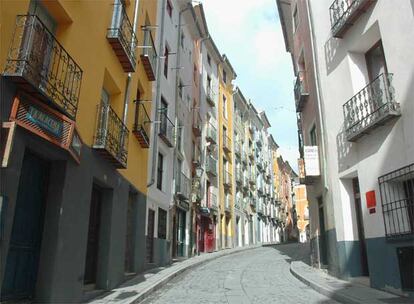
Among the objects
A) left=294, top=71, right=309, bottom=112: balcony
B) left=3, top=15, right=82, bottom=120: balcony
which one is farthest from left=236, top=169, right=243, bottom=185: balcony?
left=3, top=15, right=82, bottom=120: balcony

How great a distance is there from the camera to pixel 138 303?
337 inches

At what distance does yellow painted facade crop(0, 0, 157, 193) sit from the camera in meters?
6.26

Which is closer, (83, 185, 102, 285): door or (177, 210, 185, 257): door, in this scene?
(83, 185, 102, 285): door

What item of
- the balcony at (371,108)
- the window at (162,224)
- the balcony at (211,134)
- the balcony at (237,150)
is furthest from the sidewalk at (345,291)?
the balcony at (237,150)

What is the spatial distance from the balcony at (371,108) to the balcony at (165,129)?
7.63 metres

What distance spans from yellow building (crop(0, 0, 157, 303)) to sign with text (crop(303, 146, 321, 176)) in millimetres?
5904

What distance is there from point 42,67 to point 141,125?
6377 millimetres

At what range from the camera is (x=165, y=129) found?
56.0 feet

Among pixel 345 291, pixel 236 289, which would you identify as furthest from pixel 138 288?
pixel 345 291

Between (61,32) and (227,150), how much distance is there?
25.3 m

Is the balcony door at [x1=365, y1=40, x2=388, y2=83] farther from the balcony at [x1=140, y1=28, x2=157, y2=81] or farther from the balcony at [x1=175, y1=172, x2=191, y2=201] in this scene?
the balcony at [x1=175, y1=172, x2=191, y2=201]

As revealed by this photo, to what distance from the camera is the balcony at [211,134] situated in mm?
27812

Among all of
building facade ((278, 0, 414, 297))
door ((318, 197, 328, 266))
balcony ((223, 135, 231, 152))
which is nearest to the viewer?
building facade ((278, 0, 414, 297))

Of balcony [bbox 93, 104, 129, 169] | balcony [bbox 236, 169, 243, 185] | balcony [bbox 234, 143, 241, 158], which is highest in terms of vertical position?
balcony [bbox 234, 143, 241, 158]
